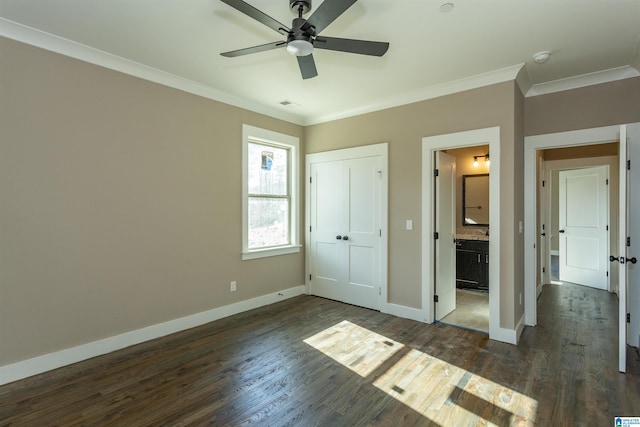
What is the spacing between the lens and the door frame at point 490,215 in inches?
130

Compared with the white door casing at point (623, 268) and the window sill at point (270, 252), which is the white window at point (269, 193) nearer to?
the window sill at point (270, 252)

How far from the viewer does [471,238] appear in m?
5.32

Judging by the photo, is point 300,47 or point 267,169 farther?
point 267,169

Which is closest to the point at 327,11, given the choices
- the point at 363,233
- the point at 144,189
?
A: the point at 144,189

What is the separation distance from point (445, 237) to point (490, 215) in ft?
2.53

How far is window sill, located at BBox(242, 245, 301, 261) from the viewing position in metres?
4.21

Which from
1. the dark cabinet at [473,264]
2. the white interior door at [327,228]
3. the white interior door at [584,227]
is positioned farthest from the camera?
the white interior door at [584,227]

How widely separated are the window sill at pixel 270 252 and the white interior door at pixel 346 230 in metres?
0.29

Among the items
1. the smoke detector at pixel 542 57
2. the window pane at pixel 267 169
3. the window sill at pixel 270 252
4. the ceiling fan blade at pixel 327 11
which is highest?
the smoke detector at pixel 542 57

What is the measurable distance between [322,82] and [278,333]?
9.31ft

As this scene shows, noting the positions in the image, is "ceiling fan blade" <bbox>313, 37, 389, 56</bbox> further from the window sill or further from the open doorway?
the window sill

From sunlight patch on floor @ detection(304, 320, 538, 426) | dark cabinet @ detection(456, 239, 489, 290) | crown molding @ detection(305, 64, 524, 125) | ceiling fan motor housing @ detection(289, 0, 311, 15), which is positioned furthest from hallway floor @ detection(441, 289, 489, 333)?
ceiling fan motor housing @ detection(289, 0, 311, 15)

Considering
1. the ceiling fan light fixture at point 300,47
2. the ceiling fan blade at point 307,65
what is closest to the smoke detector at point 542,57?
the ceiling fan blade at point 307,65

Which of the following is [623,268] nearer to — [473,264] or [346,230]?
[473,264]
